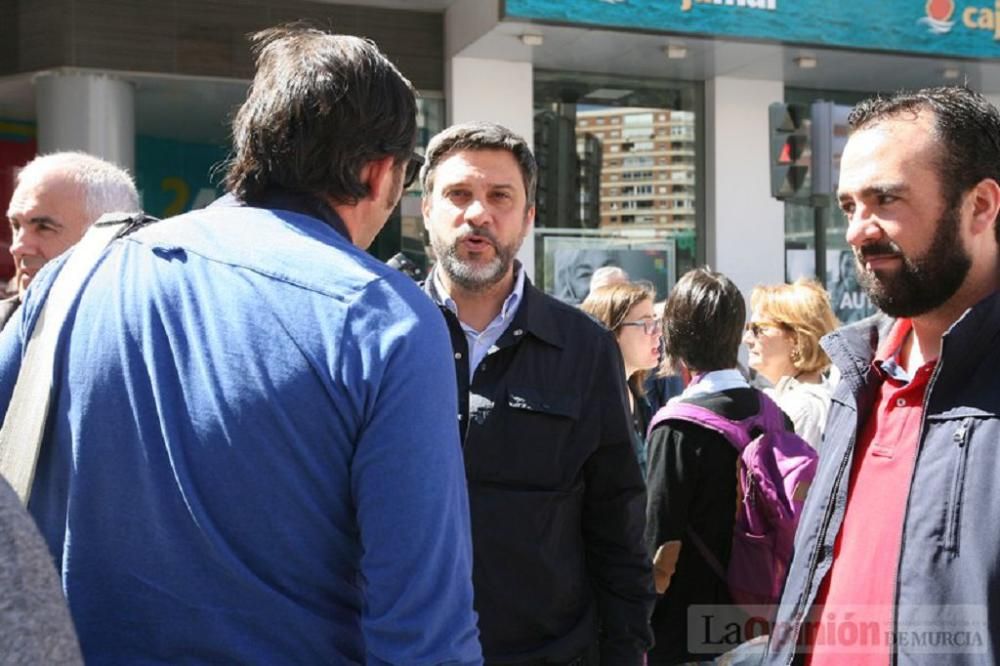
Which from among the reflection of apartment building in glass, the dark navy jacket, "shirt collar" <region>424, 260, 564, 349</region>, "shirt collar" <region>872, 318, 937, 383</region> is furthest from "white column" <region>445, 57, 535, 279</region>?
"shirt collar" <region>872, 318, 937, 383</region>

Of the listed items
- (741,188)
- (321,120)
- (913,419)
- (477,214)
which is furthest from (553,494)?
(741,188)

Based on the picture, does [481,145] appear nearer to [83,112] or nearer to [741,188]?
[83,112]

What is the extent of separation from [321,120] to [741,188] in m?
11.3

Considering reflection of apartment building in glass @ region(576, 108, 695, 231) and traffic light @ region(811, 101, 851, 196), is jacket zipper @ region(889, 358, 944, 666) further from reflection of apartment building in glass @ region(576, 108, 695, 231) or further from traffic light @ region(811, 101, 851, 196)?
reflection of apartment building in glass @ region(576, 108, 695, 231)

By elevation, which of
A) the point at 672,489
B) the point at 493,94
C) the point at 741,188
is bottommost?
the point at 672,489

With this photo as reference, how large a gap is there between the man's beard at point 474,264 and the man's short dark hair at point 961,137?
1.13m

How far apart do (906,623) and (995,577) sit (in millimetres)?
188

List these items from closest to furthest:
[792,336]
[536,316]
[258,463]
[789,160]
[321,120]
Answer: [258,463], [321,120], [536,316], [792,336], [789,160]

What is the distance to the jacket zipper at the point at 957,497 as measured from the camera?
183 cm

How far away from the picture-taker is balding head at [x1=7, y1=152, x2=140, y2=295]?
312 centimetres

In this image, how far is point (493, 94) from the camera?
11352 millimetres

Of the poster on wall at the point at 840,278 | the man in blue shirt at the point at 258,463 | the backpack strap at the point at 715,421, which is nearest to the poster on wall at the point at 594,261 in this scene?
the poster on wall at the point at 840,278

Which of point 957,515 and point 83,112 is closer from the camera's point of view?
point 957,515

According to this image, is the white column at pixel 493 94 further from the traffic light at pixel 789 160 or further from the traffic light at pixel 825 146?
the traffic light at pixel 825 146
